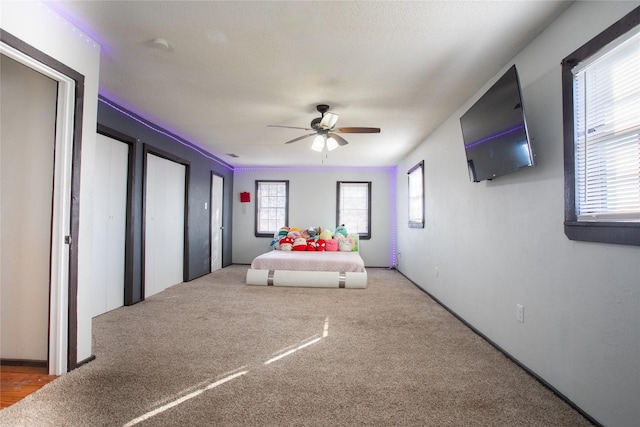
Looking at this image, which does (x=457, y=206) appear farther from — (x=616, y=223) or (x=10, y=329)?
(x=10, y=329)

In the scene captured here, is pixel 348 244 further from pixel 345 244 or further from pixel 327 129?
pixel 327 129

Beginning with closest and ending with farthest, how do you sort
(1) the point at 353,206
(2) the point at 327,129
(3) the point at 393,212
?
(2) the point at 327,129
(3) the point at 393,212
(1) the point at 353,206

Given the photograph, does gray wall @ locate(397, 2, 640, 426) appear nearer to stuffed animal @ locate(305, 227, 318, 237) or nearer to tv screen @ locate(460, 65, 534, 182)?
tv screen @ locate(460, 65, 534, 182)

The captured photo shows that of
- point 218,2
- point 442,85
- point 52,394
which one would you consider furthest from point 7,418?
point 442,85

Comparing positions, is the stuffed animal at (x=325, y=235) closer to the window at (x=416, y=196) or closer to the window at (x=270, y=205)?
the window at (x=270, y=205)

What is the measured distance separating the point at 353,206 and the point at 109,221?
197 inches

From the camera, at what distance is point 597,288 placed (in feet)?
5.46

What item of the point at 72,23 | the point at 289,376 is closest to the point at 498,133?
the point at 289,376

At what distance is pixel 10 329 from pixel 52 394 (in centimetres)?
71

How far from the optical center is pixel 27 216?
7.35 ft

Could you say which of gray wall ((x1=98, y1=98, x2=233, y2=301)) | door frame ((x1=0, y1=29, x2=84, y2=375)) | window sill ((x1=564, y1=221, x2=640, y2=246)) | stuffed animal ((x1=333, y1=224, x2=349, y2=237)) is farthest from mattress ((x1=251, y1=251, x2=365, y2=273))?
window sill ((x1=564, y1=221, x2=640, y2=246))

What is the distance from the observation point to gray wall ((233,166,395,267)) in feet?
24.3

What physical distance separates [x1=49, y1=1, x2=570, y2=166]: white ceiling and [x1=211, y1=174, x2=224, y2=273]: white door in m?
2.44

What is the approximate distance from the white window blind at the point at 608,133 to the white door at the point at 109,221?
4.16 meters
